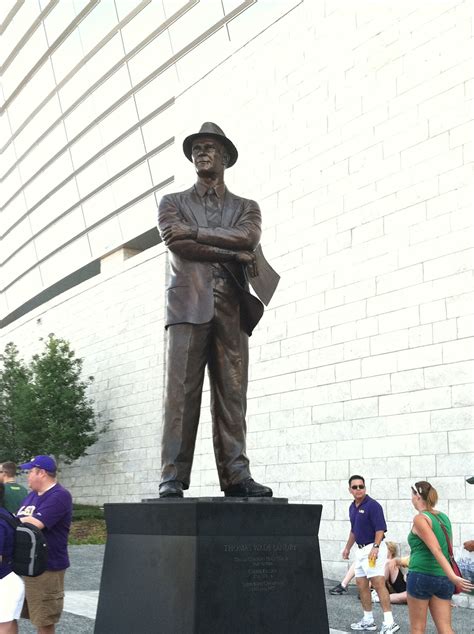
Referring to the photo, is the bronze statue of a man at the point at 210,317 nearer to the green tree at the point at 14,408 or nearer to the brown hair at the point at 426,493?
the brown hair at the point at 426,493

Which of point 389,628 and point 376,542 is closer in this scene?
point 389,628

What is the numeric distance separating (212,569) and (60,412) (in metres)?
19.5

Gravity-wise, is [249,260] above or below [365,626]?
above

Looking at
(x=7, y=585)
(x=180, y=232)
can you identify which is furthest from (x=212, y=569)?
(x=180, y=232)

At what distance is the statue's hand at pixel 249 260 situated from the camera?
565cm

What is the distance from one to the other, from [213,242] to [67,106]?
87.3 ft

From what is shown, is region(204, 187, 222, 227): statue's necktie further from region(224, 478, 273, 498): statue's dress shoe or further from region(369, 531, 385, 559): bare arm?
region(369, 531, 385, 559): bare arm

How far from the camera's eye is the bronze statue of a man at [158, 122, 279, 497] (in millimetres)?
5387

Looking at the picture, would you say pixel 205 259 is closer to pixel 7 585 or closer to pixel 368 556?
pixel 7 585

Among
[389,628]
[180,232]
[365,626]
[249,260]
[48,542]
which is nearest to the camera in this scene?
[180,232]

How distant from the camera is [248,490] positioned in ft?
17.4

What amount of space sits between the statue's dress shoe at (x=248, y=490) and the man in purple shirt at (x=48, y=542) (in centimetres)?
176

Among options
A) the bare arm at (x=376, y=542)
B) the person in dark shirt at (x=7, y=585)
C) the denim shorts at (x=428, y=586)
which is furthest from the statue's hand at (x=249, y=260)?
the bare arm at (x=376, y=542)

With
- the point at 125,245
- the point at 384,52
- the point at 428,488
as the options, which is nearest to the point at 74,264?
the point at 125,245
